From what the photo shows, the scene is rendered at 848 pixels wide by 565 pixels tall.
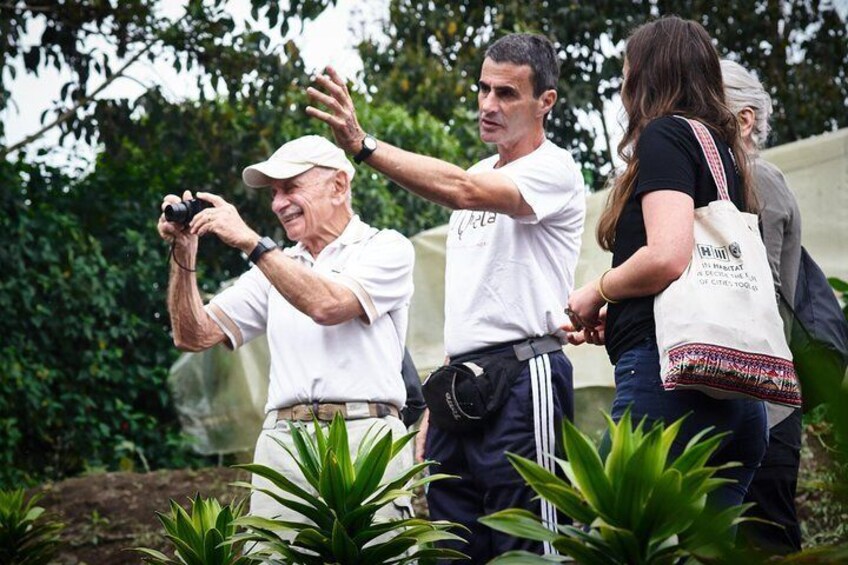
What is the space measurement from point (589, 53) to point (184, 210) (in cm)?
817

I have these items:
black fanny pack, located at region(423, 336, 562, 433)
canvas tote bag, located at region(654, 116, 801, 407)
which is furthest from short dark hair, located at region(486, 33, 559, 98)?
canvas tote bag, located at region(654, 116, 801, 407)

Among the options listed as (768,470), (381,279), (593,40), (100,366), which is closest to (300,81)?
(100,366)

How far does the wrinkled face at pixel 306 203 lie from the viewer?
15.0 ft

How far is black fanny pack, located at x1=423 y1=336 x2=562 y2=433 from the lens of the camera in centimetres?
403

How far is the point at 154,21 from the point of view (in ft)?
29.9

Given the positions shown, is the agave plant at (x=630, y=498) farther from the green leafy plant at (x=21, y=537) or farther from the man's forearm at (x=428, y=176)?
the green leafy plant at (x=21, y=537)

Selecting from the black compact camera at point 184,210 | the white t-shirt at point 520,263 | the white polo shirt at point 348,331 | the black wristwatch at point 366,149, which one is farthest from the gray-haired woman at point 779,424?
the black compact camera at point 184,210

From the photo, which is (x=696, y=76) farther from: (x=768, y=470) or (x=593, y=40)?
(x=593, y=40)

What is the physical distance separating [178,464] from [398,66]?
22.8ft

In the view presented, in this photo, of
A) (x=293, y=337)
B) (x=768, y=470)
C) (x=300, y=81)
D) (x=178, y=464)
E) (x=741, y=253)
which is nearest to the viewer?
(x=741, y=253)

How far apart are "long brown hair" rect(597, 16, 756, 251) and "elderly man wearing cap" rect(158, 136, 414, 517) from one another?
1.09 metres

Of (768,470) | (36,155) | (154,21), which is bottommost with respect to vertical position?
(768,470)

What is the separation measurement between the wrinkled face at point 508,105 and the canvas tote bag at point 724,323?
48.5 inches

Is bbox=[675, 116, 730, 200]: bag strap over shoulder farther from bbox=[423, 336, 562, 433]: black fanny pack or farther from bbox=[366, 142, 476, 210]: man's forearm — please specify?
bbox=[423, 336, 562, 433]: black fanny pack
